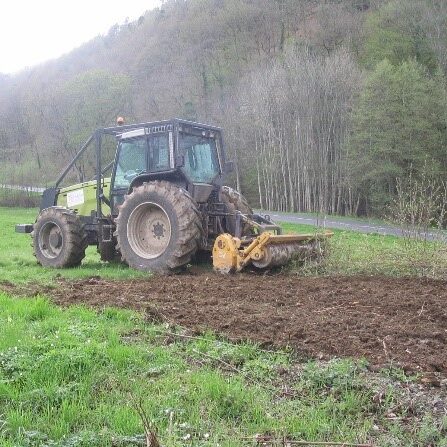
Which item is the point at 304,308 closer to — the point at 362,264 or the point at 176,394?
the point at 176,394

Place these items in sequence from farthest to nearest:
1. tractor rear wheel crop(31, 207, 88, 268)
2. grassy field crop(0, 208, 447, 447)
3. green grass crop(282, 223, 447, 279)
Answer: tractor rear wheel crop(31, 207, 88, 268)
green grass crop(282, 223, 447, 279)
grassy field crop(0, 208, 447, 447)

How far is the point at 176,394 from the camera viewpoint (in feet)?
11.2

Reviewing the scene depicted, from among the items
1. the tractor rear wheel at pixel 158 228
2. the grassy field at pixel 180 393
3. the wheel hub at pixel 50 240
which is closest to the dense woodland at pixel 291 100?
the tractor rear wheel at pixel 158 228

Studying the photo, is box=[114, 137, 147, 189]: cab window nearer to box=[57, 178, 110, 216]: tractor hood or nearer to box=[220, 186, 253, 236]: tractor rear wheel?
box=[57, 178, 110, 216]: tractor hood

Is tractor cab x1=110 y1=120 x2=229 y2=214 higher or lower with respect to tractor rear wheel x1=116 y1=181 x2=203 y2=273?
higher

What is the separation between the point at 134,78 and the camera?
2222 inches

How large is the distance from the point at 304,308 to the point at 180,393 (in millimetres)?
2656

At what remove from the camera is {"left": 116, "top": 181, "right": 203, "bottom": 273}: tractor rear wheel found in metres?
8.68

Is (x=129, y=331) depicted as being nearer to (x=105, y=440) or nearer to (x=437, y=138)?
(x=105, y=440)

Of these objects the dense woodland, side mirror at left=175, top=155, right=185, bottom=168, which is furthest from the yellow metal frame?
the dense woodland

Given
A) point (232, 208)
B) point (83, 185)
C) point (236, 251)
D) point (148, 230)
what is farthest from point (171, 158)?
point (83, 185)

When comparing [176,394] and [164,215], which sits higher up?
[164,215]

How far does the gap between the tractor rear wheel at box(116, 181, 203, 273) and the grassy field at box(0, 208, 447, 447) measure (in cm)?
379

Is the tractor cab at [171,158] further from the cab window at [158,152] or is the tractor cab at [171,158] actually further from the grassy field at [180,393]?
the grassy field at [180,393]
